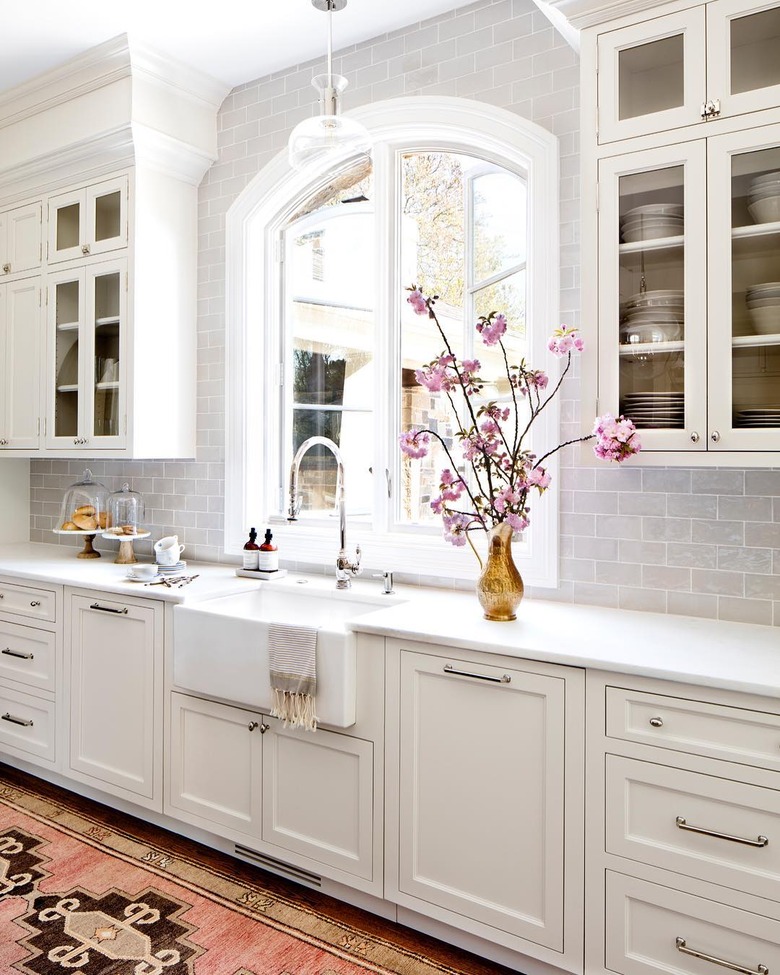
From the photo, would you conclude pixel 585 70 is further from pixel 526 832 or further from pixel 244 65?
pixel 526 832

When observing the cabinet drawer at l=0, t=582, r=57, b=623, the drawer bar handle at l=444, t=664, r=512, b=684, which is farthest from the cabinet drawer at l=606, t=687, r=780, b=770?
the cabinet drawer at l=0, t=582, r=57, b=623

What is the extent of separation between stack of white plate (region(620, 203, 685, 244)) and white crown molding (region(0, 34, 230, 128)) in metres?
2.10

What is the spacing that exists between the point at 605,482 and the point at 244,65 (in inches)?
90.7

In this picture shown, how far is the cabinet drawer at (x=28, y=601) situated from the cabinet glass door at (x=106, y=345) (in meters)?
0.68

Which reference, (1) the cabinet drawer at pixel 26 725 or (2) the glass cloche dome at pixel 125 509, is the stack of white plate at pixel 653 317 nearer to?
(2) the glass cloche dome at pixel 125 509

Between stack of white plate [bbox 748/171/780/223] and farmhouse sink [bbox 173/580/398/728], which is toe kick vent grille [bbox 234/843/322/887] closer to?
farmhouse sink [bbox 173/580/398/728]

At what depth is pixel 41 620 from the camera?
310 centimetres

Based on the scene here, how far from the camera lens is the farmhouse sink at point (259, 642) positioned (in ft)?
7.16

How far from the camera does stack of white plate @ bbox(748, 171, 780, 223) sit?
187cm

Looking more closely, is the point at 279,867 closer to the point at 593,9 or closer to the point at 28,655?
the point at 28,655

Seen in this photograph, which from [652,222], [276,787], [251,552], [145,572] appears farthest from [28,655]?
[652,222]

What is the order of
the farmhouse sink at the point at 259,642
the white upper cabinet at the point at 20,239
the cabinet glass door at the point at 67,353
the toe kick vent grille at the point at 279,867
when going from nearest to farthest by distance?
the farmhouse sink at the point at 259,642
the toe kick vent grille at the point at 279,867
the cabinet glass door at the point at 67,353
the white upper cabinet at the point at 20,239

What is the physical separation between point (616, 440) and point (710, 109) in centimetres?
88

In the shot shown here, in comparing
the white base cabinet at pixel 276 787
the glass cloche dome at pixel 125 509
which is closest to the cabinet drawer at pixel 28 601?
the glass cloche dome at pixel 125 509
